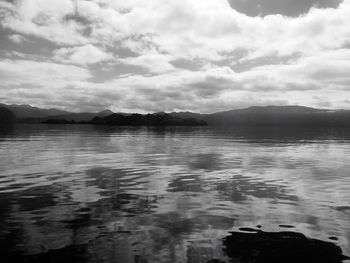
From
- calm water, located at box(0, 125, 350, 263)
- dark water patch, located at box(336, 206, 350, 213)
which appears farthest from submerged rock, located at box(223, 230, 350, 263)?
dark water patch, located at box(336, 206, 350, 213)

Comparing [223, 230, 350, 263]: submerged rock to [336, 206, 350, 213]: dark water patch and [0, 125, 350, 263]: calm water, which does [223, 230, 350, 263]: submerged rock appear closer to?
[0, 125, 350, 263]: calm water

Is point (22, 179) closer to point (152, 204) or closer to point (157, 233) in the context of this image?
point (152, 204)

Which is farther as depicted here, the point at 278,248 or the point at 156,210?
the point at 156,210

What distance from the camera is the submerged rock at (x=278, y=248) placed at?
11164 millimetres

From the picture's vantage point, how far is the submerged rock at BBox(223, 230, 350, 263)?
1116 centimetres

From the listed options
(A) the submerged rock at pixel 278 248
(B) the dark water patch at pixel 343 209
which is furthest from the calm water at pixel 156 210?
(A) the submerged rock at pixel 278 248

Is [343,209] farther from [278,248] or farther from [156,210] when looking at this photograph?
[156,210]

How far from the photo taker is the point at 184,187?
2394cm

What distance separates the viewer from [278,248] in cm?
1209

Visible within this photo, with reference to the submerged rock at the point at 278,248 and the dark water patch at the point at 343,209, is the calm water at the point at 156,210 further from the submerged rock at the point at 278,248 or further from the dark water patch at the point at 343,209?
the submerged rock at the point at 278,248

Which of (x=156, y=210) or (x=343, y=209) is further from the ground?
(x=343, y=209)

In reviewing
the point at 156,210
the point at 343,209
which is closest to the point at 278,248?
the point at 156,210

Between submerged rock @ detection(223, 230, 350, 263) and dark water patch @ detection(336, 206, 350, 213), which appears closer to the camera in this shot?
submerged rock @ detection(223, 230, 350, 263)

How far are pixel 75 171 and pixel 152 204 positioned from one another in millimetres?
14663
